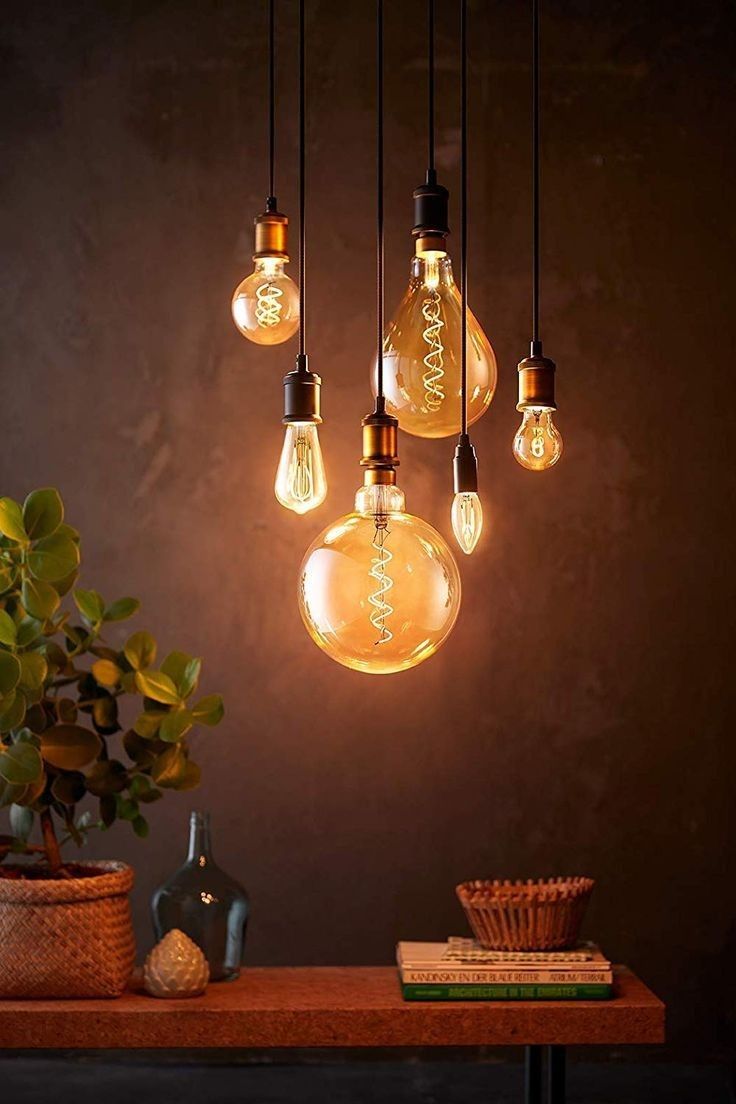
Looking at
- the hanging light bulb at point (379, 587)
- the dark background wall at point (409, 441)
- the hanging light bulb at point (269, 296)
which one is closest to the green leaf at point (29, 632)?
the hanging light bulb at point (269, 296)

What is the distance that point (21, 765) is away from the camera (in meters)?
2.28

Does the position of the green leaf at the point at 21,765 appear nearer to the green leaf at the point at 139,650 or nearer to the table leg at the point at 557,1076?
the green leaf at the point at 139,650

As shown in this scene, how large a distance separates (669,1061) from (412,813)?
0.89 m

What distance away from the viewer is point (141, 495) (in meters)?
3.61

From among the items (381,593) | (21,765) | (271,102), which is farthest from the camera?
(21,765)

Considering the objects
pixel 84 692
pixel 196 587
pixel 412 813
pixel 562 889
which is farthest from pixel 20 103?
pixel 562 889

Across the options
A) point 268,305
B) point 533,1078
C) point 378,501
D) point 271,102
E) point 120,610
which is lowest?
point 533,1078

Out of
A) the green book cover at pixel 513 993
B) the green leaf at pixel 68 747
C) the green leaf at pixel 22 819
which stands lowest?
the green book cover at pixel 513 993

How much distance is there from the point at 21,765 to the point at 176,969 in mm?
441

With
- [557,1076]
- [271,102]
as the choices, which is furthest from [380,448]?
[557,1076]

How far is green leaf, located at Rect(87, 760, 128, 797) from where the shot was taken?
244cm

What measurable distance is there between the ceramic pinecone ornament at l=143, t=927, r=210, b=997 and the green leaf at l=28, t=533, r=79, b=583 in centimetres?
65

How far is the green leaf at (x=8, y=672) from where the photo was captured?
2.28 meters

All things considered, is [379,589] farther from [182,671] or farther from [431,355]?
[182,671]
